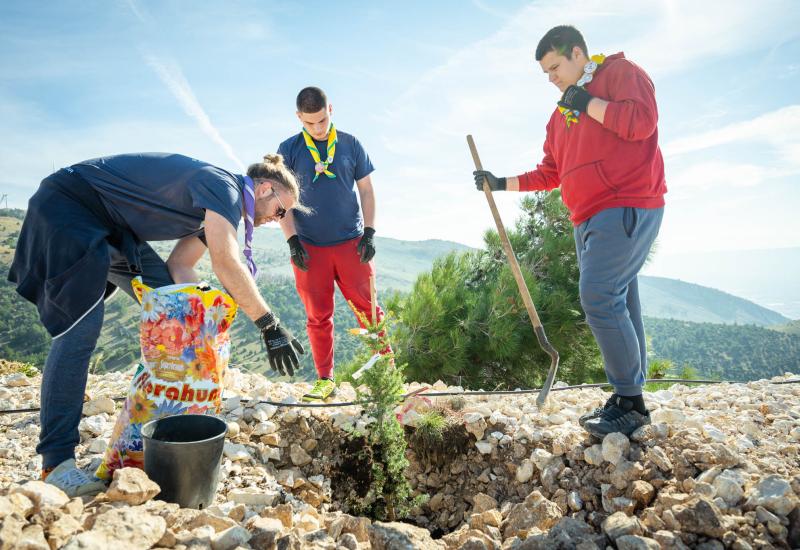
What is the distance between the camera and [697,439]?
1.93 metres

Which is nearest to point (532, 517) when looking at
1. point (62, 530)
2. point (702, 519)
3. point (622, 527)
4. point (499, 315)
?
point (622, 527)

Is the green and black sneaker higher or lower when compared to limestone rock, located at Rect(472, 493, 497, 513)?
higher

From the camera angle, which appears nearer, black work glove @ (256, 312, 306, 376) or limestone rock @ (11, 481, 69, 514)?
limestone rock @ (11, 481, 69, 514)

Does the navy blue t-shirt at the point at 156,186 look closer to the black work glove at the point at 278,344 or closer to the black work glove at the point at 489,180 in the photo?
the black work glove at the point at 278,344

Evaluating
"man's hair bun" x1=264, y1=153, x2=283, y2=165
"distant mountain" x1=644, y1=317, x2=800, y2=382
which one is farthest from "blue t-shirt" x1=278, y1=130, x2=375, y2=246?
"distant mountain" x1=644, y1=317, x2=800, y2=382

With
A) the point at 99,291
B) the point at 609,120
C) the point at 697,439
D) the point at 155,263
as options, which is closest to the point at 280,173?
the point at 155,263

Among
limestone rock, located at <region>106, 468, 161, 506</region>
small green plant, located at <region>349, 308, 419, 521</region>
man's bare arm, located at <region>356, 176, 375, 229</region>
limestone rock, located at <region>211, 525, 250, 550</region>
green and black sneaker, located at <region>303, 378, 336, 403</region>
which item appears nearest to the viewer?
limestone rock, located at <region>211, 525, 250, 550</region>

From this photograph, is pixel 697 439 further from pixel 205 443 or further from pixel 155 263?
pixel 155 263

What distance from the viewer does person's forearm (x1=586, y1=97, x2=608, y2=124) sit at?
6.15 feet

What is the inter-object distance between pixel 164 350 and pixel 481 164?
76.3 inches

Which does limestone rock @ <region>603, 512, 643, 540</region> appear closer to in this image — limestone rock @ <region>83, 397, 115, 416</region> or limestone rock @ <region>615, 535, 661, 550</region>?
limestone rock @ <region>615, 535, 661, 550</region>

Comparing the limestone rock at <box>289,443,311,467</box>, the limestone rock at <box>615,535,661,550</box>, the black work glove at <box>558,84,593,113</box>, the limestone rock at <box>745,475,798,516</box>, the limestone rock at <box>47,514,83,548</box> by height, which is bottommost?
the limestone rock at <box>289,443,311,467</box>

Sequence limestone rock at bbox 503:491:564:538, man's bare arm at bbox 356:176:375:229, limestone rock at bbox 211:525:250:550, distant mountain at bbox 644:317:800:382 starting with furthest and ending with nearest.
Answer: distant mountain at bbox 644:317:800:382
man's bare arm at bbox 356:176:375:229
limestone rock at bbox 503:491:564:538
limestone rock at bbox 211:525:250:550

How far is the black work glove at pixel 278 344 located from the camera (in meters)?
1.97
